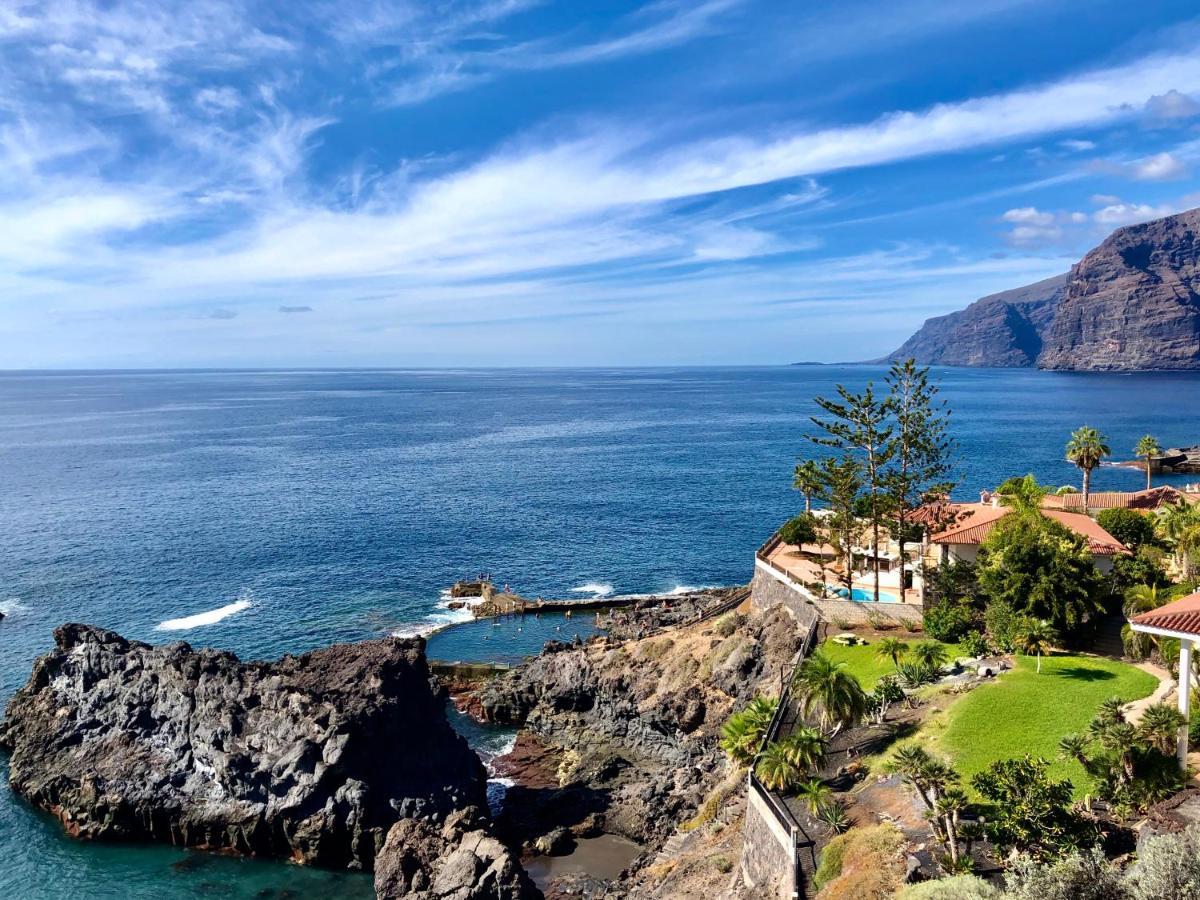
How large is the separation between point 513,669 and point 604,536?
35.1m

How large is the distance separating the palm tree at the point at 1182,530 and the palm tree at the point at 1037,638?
47.1ft

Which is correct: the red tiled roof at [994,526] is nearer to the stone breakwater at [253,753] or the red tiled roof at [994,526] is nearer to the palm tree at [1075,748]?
the palm tree at [1075,748]

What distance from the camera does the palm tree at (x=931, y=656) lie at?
114 feet

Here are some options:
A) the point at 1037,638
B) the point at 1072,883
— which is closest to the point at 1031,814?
the point at 1072,883

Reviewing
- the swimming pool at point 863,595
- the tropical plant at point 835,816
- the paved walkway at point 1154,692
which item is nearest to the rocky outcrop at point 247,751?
the tropical plant at point 835,816

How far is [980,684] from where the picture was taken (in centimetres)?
3228

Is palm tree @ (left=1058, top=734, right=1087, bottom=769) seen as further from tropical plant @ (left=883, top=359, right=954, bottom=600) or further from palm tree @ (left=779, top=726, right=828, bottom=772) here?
tropical plant @ (left=883, top=359, right=954, bottom=600)

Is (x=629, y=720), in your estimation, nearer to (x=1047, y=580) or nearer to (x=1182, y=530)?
(x=1047, y=580)

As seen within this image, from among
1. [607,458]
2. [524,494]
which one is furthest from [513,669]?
[607,458]

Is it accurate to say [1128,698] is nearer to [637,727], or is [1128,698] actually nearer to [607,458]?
[637,727]

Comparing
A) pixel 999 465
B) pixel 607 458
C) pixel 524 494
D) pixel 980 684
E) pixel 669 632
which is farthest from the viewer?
pixel 607 458

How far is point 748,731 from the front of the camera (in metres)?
31.7

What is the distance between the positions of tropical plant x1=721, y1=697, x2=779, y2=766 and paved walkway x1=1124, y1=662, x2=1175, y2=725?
12.1 meters

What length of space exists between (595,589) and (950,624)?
122ft
